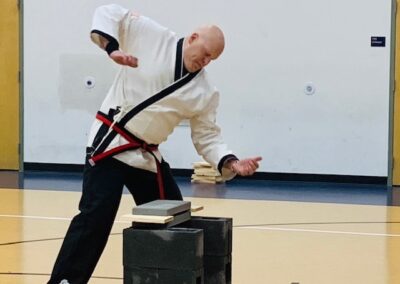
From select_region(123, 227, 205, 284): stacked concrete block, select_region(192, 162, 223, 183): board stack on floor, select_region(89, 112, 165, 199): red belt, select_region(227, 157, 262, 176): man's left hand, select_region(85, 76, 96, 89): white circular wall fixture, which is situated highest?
select_region(85, 76, 96, 89): white circular wall fixture

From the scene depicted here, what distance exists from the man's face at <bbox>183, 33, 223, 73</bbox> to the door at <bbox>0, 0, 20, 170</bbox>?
31.6 feet

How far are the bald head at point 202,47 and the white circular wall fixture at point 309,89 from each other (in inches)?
323

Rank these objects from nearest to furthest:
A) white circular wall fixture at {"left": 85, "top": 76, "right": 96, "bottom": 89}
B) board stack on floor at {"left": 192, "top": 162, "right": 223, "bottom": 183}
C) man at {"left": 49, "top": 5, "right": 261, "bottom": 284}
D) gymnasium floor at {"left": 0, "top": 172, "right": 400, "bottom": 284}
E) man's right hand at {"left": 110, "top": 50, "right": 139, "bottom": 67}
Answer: man's right hand at {"left": 110, "top": 50, "right": 139, "bottom": 67} < man at {"left": 49, "top": 5, "right": 261, "bottom": 284} < gymnasium floor at {"left": 0, "top": 172, "right": 400, "bottom": 284} < board stack on floor at {"left": 192, "top": 162, "right": 223, "bottom": 183} < white circular wall fixture at {"left": 85, "top": 76, "right": 96, "bottom": 89}

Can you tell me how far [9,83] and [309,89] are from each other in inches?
196

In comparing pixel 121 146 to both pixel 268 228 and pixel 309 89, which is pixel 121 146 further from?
pixel 309 89

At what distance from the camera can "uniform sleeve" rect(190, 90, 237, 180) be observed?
5332mm

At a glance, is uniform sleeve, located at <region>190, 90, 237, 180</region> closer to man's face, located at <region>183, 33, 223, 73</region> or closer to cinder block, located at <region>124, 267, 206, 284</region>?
man's face, located at <region>183, 33, 223, 73</region>

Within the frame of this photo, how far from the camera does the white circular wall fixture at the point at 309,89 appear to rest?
43.1 feet

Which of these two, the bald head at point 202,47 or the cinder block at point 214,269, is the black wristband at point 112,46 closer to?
the bald head at point 202,47

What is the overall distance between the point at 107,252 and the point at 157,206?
123 inches

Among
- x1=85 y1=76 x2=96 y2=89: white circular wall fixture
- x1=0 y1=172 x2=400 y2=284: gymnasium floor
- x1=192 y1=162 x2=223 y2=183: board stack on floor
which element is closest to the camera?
x1=0 y1=172 x2=400 y2=284: gymnasium floor

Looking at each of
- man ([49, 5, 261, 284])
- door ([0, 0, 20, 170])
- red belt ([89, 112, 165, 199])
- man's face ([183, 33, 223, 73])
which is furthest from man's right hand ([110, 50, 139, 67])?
door ([0, 0, 20, 170])

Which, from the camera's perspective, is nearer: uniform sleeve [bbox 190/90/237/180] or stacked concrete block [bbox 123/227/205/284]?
stacked concrete block [bbox 123/227/205/284]

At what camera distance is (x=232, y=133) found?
533 inches
